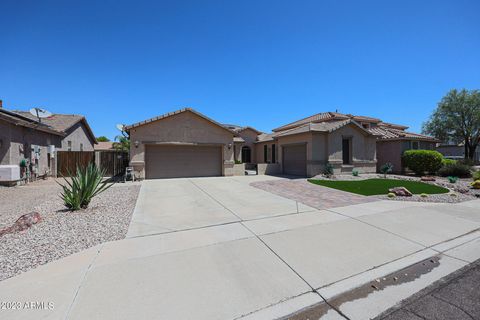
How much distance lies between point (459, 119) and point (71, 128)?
44.9m

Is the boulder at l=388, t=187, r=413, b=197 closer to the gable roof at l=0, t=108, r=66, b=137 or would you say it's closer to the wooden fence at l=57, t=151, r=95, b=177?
the wooden fence at l=57, t=151, r=95, b=177

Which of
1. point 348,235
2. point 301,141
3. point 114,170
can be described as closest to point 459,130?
point 301,141

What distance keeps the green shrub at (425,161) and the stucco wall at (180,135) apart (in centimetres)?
1468

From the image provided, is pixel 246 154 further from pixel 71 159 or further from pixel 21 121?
pixel 21 121

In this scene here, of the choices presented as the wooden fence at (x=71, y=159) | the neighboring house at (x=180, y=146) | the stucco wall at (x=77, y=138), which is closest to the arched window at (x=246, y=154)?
the neighboring house at (x=180, y=146)

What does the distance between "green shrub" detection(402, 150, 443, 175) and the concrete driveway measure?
1361 cm

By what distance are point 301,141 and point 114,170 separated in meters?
14.6

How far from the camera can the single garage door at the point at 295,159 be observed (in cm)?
1634

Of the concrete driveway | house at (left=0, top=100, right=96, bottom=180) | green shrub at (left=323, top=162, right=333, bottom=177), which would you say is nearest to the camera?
the concrete driveway

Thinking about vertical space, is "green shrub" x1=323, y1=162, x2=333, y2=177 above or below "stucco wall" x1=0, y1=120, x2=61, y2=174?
below

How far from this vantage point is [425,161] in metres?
16.4

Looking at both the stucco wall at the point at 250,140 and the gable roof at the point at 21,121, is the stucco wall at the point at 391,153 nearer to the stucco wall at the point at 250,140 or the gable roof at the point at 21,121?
the stucco wall at the point at 250,140

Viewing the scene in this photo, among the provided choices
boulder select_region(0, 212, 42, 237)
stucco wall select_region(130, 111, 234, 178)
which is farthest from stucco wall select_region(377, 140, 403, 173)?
boulder select_region(0, 212, 42, 237)

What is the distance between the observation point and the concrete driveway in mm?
2406
